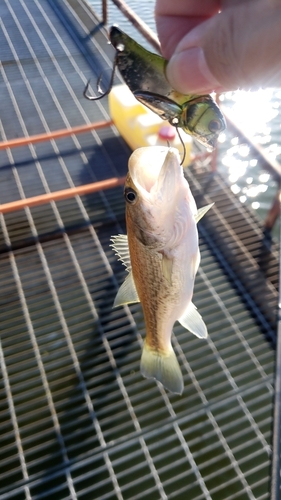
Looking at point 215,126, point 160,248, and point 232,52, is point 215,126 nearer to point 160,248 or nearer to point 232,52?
point 232,52

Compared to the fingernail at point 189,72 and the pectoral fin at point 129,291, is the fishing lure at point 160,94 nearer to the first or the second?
the fingernail at point 189,72

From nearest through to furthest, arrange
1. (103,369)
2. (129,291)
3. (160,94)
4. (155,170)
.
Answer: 1. (160,94)
2. (155,170)
3. (129,291)
4. (103,369)

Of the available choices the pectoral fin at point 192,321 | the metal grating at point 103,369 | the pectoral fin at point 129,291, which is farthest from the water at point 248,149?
the pectoral fin at point 129,291

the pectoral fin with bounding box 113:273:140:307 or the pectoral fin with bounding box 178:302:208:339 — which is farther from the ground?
the pectoral fin with bounding box 113:273:140:307

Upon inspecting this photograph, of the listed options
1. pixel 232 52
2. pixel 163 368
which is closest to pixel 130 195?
pixel 232 52

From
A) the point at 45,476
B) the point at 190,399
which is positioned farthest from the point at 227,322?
the point at 45,476

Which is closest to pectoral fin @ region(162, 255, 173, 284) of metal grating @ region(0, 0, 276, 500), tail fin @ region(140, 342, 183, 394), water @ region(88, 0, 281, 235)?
tail fin @ region(140, 342, 183, 394)

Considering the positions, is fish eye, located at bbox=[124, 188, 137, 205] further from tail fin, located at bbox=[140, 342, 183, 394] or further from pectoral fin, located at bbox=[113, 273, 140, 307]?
tail fin, located at bbox=[140, 342, 183, 394]
